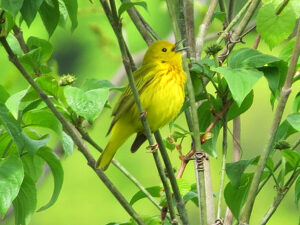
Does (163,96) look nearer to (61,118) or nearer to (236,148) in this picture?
(236,148)

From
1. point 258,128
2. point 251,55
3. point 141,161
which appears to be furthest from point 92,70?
point 251,55

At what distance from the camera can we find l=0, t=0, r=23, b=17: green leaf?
4.13 feet

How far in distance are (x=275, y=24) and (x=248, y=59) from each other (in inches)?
6.4

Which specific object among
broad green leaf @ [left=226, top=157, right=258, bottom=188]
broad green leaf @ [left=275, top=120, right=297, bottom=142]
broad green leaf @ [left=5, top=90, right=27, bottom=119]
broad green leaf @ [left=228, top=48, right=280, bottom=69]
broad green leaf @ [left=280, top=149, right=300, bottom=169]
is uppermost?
broad green leaf @ [left=228, top=48, right=280, bottom=69]

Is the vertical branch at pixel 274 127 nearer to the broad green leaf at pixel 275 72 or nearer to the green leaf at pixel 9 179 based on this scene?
the broad green leaf at pixel 275 72

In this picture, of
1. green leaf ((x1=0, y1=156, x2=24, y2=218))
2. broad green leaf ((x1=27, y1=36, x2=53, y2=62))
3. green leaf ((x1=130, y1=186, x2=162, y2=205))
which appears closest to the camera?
green leaf ((x1=0, y1=156, x2=24, y2=218))

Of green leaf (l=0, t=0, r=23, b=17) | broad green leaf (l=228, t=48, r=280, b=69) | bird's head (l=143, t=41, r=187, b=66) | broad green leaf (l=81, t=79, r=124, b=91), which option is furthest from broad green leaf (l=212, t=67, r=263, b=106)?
bird's head (l=143, t=41, r=187, b=66)

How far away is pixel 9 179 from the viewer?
1.52 m

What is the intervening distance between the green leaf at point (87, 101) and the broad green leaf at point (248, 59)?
363 millimetres

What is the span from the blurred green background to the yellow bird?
1205 millimetres

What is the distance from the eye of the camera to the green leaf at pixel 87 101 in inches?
58.6

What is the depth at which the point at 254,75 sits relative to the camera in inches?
62.6

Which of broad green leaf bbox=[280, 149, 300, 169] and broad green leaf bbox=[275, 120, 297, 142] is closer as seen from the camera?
broad green leaf bbox=[280, 149, 300, 169]

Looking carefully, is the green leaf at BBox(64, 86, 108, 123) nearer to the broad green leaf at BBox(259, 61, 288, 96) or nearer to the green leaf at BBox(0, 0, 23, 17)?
the green leaf at BBox(0, 0, 23, 17)
